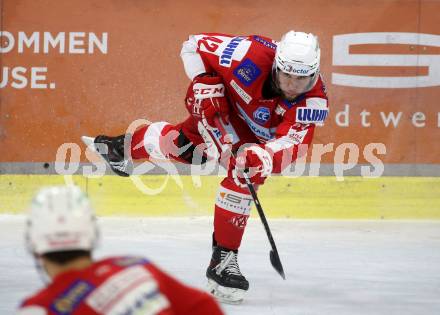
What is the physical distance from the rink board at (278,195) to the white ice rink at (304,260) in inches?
4.6

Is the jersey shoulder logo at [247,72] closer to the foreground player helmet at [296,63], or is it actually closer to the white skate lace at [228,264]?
the foreground player helmet at [296,63]

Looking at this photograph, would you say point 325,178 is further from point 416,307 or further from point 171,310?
point 171,310

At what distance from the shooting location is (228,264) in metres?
3.80

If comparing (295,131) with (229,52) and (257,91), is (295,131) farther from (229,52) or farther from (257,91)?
(229,52)

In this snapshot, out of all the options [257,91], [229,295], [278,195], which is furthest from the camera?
A: [278,195]

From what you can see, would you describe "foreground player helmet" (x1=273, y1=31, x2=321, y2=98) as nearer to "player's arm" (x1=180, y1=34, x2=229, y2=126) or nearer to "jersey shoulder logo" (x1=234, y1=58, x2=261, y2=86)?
"jersey shoulder logo" (x1=234, y1=58, x2=261, y2=86)

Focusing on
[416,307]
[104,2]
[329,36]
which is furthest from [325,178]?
[416,307]

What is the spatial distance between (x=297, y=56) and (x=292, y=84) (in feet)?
0.37

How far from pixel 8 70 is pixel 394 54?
203cm

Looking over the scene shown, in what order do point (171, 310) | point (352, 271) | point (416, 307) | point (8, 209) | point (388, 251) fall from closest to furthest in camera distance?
point (171, 310) → point (416, 307) → point (352, 271) → point (388, 251) → point (8, 209)

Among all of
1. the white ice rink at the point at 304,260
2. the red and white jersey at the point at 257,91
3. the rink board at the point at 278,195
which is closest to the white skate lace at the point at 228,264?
the white ice rink at the point at 304,260

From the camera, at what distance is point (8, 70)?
19.1 feet

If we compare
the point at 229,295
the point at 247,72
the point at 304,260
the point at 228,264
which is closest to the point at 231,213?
the point at 228,264

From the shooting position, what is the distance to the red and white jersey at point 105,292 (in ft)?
5.59
